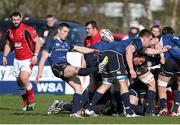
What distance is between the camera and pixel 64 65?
18.6 metres

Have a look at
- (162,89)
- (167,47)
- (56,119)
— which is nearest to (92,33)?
(167,47)

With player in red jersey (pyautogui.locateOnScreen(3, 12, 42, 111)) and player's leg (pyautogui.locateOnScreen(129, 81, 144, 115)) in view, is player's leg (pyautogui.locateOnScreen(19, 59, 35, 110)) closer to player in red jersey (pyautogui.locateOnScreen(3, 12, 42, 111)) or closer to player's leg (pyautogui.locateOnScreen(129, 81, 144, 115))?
player in red jersey (pyautogui.locateOnScreen(3, 12, 42, 111))

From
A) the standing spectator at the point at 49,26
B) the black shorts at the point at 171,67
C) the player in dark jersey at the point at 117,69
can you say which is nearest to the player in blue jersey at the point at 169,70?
the black shorts at the point at 171,67

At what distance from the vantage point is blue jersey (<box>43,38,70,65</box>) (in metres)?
18.7

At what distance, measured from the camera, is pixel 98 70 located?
18.5 metres

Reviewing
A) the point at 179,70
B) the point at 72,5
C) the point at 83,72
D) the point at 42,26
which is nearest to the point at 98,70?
the point at 83,72

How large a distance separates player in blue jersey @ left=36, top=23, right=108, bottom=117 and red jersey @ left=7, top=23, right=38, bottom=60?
2.17m

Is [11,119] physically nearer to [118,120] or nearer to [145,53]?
[118,120]

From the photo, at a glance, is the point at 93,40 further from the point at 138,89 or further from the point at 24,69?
the point at 138,89

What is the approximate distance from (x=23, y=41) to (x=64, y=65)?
2722 millimetres

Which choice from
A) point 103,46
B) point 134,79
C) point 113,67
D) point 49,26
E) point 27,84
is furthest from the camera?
point 49,26

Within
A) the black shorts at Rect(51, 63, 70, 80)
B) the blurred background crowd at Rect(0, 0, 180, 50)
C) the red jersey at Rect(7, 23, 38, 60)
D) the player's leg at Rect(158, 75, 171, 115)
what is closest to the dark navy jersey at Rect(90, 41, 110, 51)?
the black shorts at Rect(51, 63, 70, 80)

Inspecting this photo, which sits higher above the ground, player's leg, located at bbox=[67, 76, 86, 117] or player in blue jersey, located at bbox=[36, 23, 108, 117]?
player in blue jersey, located at bbox=[36, 23, 108, 117]

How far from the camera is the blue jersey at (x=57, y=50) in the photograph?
1872 centimetres
